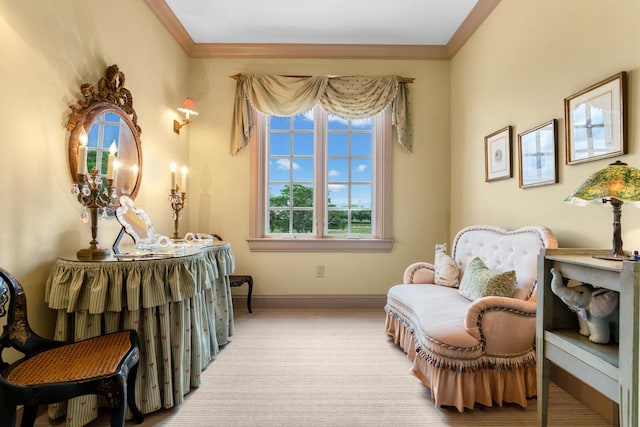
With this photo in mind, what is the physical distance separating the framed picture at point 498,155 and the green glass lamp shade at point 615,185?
1274 mm

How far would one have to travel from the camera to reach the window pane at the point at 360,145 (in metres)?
3.73

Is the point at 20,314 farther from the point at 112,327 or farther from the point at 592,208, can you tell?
the point at 592,208

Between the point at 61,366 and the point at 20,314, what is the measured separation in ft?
1.05

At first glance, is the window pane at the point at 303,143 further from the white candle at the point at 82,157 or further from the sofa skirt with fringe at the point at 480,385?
the sofa skirt with fringe at the point at 480,385

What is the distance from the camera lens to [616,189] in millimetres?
1278

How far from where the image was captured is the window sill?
3598mm

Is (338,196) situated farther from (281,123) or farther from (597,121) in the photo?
(597,121)

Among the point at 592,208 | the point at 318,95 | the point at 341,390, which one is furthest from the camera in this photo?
the point at 318,95

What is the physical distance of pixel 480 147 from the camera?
3.03m

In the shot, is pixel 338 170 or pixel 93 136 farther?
pixel 338 170

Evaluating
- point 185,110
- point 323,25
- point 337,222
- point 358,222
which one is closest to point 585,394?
point 358,222

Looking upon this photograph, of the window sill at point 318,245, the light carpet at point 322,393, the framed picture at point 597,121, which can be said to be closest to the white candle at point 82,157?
the light carpet at point 322,393

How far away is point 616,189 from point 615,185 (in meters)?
0.02

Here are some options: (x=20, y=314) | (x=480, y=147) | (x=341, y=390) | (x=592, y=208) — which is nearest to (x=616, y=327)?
(x=592, y=208)
